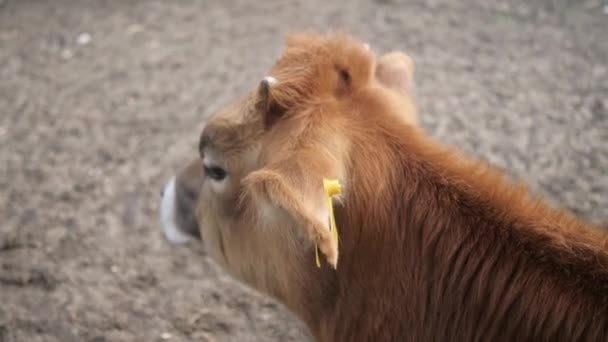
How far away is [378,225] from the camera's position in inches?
82.3

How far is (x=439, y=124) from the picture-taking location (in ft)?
15.2

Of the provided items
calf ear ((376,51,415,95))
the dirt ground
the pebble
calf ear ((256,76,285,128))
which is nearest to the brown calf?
calf ear ((256,76,285,128))

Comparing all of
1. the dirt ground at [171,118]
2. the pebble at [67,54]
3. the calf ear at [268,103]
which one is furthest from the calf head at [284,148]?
the pebble at [67,54]

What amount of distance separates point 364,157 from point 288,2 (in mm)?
4648

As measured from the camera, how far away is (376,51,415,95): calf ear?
259cm

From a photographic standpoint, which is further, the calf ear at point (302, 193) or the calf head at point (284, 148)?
the calf head at point (284, 148)

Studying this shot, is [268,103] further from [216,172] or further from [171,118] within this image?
[171,118]

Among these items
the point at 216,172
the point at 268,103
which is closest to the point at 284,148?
the point at 268,103

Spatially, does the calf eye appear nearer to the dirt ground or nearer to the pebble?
the dirt ground

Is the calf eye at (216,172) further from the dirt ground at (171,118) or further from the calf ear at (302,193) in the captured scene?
the dirt ground at (171,118)

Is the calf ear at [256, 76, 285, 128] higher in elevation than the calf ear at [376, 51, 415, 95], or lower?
lower

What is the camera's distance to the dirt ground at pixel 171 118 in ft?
11.6

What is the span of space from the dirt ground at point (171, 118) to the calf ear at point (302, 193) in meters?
1.70

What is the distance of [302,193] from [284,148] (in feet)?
1.12
